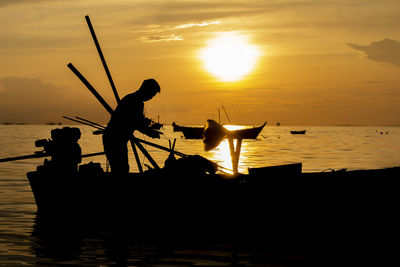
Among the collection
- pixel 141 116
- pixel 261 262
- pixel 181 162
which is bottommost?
pixel 261 262

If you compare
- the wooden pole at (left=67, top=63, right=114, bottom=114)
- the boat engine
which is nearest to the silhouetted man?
the wooden pole at (left=67, top=63, right=114, bottom=114)

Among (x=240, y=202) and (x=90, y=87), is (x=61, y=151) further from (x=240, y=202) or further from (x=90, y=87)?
(x=240, y=202)

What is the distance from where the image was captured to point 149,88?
9.22 metres

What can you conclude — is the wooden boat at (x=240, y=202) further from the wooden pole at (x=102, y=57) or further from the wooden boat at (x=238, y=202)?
the wooden pole at (x=102, y=57)

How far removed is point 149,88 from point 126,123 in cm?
75

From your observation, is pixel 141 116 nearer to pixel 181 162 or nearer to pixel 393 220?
pixel 181 162

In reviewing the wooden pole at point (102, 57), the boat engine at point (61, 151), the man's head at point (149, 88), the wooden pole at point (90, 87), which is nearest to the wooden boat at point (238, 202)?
the boat engine at point (61, 151)

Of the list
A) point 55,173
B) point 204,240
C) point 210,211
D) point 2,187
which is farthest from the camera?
point 2,187

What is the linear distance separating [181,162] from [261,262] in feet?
9.25

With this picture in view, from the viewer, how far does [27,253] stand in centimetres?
797

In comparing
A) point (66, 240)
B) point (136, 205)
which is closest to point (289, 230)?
point (136, 205)

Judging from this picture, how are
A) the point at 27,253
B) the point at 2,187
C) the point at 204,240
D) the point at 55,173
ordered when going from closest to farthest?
the point at 27,253
the point at 204,240
the point at 55,173
the point at 2,187

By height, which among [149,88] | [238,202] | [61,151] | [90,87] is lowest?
[238,202]

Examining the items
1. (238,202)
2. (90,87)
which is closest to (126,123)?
(90,87)
